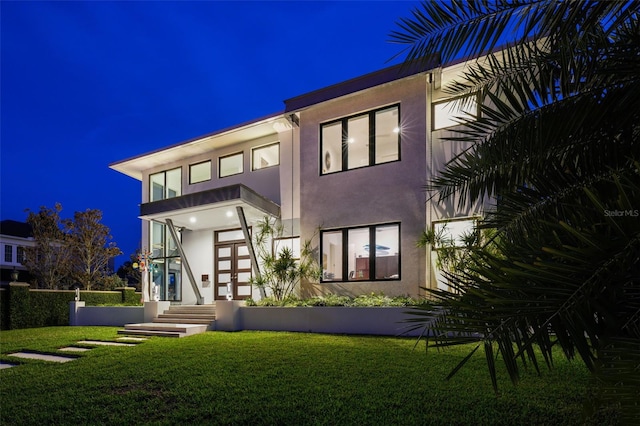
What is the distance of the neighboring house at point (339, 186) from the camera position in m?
12.6

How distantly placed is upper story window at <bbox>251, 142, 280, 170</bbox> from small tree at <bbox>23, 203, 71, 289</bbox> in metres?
15.5

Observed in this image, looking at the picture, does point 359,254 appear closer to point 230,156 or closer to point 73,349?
point 230,156

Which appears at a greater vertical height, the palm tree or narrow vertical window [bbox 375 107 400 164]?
narrow vertical window [bbox 375 107 400 164]

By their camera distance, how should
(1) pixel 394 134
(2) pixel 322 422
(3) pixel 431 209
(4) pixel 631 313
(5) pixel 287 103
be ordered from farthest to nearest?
(5) pixel 287 103
(1) pixel 394 134
(3) pixel 431 209
(2) pixel 322 422
(4) pixel 631 313

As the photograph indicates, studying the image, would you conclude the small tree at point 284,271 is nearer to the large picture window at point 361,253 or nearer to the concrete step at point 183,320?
the large picture window at point 361,253

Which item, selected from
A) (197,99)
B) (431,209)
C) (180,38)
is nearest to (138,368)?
(431,209)

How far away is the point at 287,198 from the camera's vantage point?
603 inches

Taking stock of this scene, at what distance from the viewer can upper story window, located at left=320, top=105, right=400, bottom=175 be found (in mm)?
13430

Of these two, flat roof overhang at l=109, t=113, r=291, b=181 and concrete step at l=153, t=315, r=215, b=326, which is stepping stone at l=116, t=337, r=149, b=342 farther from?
flat roof overhang at l=109, t=113, r=291, b=181

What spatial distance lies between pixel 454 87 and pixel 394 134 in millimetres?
9579

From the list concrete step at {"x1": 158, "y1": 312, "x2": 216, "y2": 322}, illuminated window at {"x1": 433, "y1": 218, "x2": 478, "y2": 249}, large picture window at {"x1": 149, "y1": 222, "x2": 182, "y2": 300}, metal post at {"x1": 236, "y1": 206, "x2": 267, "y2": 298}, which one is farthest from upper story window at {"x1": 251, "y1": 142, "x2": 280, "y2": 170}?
illuminated window at {"x1": 433, "y1": 218, "x2": 478, "y2": 249}

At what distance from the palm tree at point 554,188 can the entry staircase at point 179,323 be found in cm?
1031

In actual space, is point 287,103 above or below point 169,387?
above

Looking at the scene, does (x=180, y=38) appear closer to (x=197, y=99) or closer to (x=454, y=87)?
(x=197, y=99)
